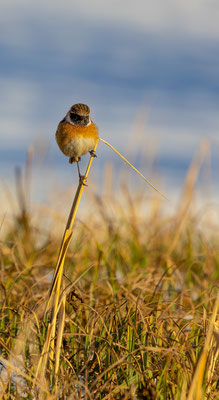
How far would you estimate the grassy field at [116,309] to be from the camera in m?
2.06

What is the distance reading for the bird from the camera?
266 centimetres

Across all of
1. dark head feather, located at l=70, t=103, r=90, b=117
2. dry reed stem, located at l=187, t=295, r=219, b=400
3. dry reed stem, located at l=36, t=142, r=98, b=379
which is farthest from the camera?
dark head feather, located at l=70, t=103, r=90, b=117

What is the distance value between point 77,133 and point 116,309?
94 centimetres

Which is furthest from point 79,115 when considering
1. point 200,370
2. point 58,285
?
point 200,370

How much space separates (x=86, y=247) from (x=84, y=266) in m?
0.71

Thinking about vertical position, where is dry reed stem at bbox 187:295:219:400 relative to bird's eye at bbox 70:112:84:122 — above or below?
below

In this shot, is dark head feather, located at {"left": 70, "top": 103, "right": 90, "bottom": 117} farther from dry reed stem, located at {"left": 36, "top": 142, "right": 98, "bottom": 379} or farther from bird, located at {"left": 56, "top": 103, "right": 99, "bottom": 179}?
dry reed stem, located at {"left": 36, "top": 142, "right": 98, "bottom": 379}

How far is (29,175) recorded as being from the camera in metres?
5.62

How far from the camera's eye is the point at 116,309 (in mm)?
2652

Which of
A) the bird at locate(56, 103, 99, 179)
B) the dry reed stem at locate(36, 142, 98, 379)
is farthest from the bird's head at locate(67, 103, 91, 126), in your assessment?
the dry reed stem at locate(36, 142, 98, 379)

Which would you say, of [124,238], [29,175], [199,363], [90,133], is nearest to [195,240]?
[124,238]

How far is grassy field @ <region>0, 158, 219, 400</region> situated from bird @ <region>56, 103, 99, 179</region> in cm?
64

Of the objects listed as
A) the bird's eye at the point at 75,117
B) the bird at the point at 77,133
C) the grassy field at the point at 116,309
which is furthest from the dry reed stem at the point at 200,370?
the bird's eye at the point at 75,117

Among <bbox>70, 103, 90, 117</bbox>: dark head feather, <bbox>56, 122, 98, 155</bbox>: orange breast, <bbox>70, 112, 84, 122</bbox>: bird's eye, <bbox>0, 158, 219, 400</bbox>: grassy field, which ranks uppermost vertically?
<bbox>70, 103, 90, 117</bbox>: dark head feather
